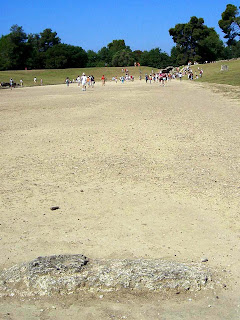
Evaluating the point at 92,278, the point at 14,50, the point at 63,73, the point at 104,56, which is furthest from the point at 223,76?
the point at 104,56

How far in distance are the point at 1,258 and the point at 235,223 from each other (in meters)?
3.75

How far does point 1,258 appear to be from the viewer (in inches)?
219

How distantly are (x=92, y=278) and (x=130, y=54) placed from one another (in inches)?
4370

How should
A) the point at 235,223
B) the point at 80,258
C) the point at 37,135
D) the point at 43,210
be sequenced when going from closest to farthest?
1. the point at 80,258
2. the point at 235,223
3. the point at 43,210
4. the point at 37,135

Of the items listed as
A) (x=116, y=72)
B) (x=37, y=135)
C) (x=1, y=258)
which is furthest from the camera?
(x=116, y=72)

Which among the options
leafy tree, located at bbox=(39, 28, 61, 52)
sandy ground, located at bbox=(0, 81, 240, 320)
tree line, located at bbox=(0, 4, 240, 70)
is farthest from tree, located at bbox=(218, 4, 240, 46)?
sandy ground, located at bbox=(0, 81, 240, 320)

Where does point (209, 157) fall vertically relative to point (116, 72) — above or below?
below

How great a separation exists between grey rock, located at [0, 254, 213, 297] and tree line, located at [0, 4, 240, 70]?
93.6m

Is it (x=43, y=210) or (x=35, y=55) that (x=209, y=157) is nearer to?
(x=43, y=210)

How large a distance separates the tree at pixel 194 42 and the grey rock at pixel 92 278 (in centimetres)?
10255

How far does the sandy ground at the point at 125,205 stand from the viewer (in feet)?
14.7

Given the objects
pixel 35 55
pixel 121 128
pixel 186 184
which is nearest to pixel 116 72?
pixel 35 55

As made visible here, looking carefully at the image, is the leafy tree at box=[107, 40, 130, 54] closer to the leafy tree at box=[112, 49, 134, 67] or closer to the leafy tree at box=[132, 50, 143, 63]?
the leafy tree at box=[132, 50, 143, 63]

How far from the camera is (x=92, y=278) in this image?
4.72 metres
